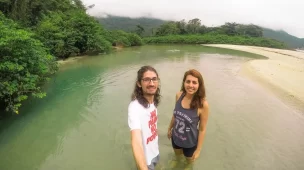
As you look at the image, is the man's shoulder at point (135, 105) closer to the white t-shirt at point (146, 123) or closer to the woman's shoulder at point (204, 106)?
the white t-shirt at point (146, 123)

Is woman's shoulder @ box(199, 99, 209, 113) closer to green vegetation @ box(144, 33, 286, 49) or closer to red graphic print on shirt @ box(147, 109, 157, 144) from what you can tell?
red graphic print on shirt @ box(147, 109, 157, 144)

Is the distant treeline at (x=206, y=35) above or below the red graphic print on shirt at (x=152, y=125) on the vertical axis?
below

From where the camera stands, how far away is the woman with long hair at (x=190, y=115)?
343 centimetres

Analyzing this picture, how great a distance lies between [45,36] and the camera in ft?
71.2

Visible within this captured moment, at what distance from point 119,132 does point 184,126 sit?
444cm

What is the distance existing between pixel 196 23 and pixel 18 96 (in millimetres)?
77035

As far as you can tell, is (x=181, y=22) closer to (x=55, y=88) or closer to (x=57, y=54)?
(x=57, y=54)

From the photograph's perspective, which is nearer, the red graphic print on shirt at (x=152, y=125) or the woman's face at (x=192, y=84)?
the red graphic print on shirt at (x=152, y=125)

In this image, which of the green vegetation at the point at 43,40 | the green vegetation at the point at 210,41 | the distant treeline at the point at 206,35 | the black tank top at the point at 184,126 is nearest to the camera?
the black tank top at the point at 184,126

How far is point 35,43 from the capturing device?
31.1 ft

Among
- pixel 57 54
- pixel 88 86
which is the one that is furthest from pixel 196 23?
pixel 88 86

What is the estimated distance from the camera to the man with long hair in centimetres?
245

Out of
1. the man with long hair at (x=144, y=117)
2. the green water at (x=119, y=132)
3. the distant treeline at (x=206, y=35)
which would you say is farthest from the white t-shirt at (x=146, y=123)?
the distant treeline at (x=206, y=35)

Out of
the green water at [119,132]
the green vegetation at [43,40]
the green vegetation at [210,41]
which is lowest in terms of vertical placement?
the green vegetation at [210,41]
